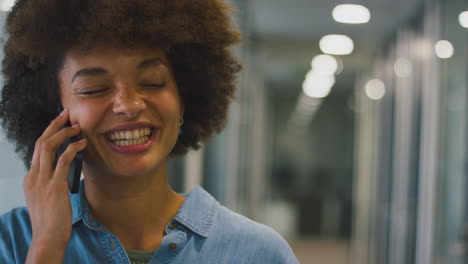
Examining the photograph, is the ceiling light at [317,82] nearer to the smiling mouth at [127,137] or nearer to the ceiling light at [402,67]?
the ceiling light at [402,67]

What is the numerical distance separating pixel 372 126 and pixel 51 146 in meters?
7.37

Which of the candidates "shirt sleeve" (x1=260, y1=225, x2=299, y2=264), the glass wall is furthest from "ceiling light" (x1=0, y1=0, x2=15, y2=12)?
the glass wall

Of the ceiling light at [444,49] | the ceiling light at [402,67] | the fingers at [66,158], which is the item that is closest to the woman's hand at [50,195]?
the fingers at [66,158]

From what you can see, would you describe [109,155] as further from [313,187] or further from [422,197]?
[313,187]

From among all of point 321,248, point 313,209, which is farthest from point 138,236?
point 313,209

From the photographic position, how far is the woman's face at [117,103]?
113 centimetres

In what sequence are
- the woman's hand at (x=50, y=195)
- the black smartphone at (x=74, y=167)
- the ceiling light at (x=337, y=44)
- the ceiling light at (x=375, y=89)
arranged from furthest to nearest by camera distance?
the ceiling light at (x=375, y=89)
the ceiling light at (x=337, y=44)
the black smartphone at (x=74, y=167)
the woman's hand at (x=50, y=195)

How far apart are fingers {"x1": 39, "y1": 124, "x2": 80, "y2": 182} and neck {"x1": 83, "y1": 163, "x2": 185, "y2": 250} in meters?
0.13

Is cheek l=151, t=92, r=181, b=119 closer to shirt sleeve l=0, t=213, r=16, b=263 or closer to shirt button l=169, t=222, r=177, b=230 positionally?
shirt button l=169, t=222, r=177, b=230

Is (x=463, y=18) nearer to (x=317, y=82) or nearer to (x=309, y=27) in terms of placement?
(x=309, y=27)

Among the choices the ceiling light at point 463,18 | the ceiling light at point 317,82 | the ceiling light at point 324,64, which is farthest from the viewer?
the ceiling light at point 317,82

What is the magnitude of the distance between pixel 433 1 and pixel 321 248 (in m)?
7.14

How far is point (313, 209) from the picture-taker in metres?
13.7

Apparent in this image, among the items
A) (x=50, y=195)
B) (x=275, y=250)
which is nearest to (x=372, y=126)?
(x=275, y=250)
